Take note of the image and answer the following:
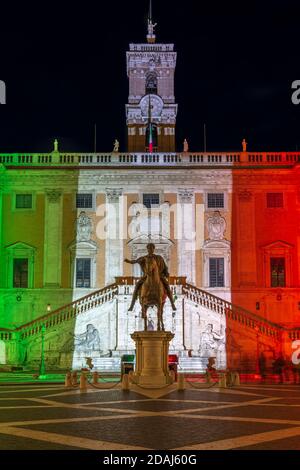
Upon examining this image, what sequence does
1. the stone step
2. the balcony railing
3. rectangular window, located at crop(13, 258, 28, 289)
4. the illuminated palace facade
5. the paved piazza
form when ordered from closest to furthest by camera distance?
the paved piazza → the stone step → the illuminated palace facade → rectangular window, located at crop(13, 258, 28, 289) → the balcony railing

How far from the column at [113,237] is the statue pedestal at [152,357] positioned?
21.8 m

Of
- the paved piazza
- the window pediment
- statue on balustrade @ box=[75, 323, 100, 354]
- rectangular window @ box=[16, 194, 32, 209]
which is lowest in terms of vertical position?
the paved piazza

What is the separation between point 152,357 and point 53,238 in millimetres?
23710

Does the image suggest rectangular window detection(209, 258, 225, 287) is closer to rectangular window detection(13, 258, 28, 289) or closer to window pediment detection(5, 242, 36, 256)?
window pediment detection(5, 242, 36, 256)

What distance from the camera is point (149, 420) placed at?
13.4 metres

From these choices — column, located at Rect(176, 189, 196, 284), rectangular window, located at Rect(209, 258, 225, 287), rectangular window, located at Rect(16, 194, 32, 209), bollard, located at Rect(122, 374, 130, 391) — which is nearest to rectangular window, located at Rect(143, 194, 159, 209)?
column, located at Rect(176, 189, 196, 284)

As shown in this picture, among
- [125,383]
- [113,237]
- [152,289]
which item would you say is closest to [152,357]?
[125,383]

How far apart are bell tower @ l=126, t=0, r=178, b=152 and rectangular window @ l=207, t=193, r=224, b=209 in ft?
29.9

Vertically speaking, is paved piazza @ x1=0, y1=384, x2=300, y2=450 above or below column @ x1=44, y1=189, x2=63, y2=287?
below

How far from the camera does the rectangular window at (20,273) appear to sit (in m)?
43.9

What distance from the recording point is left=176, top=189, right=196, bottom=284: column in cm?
4412

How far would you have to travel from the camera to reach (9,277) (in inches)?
1724
